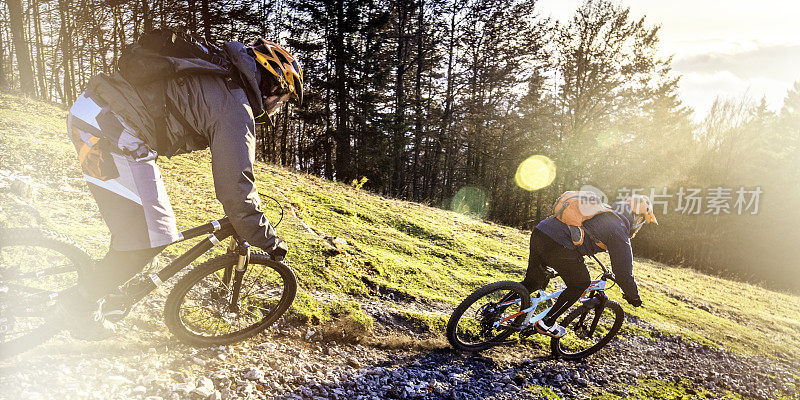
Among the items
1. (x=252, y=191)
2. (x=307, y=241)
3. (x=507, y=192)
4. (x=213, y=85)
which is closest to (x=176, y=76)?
(x=213, y=85)

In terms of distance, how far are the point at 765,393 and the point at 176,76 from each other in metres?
9.15

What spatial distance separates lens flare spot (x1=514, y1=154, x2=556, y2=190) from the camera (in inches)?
1021

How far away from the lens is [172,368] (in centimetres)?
307

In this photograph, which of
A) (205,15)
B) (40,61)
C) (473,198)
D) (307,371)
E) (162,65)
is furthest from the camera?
(473,198)

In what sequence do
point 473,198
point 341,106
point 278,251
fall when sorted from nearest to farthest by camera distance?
point 278,251, point 341,106, point 473,198

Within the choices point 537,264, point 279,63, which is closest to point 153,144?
point 279,63

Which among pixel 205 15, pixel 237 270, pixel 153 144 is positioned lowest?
pixel 237 270

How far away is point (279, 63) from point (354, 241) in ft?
16.0

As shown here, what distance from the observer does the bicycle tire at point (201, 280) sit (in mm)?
3242

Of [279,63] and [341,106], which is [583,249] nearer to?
[279,63]

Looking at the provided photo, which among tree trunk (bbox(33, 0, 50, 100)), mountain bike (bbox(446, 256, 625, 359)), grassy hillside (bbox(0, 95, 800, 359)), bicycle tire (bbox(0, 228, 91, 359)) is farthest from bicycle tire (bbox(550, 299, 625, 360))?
tree trunk (bbox(33, 0, 50, 100))

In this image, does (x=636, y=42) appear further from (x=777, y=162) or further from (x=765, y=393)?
(x=765, y=393)

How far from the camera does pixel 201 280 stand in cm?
337

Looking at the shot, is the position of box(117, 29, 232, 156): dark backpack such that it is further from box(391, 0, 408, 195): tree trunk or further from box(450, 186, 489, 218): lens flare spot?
box(450, 186, 489, 218): lens flare spot
